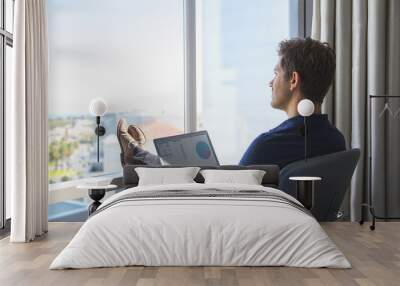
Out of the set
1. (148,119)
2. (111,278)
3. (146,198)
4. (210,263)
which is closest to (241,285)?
(210,263)

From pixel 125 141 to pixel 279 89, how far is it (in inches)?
69.9

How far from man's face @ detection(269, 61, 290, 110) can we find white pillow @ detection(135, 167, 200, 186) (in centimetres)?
134

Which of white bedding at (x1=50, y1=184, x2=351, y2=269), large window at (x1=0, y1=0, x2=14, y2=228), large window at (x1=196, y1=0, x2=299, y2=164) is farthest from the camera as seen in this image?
large window at (x1=196, y1=0, x2=299, y2=164)

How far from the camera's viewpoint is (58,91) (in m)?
6.67

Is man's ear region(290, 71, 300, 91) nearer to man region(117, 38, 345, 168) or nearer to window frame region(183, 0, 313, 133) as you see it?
man region(117, 38, 345, 168)

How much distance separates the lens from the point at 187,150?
248 inches

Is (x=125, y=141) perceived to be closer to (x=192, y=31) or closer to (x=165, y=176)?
(x=165, y=176)

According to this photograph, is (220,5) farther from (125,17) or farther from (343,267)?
(343,267)

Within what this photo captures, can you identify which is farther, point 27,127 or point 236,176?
point 236,176

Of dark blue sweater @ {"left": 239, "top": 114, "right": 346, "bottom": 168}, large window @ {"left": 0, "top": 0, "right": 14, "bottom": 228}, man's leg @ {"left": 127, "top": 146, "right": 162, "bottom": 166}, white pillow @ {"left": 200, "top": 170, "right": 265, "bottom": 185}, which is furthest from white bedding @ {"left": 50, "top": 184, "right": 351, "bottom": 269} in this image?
man's leg @ {"left": 127, "top": 146, "right": 162, "bottom": 166}

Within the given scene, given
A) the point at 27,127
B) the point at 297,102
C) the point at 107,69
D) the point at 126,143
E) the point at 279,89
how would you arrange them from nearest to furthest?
the point at 27,127 < the point at 297,102 < the point at 279,89 < the point at 126,143 < the point at 107,69

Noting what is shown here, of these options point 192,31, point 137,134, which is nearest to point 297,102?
point 192,31

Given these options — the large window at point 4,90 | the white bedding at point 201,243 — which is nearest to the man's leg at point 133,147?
the large window at point 4,90

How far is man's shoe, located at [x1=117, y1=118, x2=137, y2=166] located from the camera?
21.1 feet
